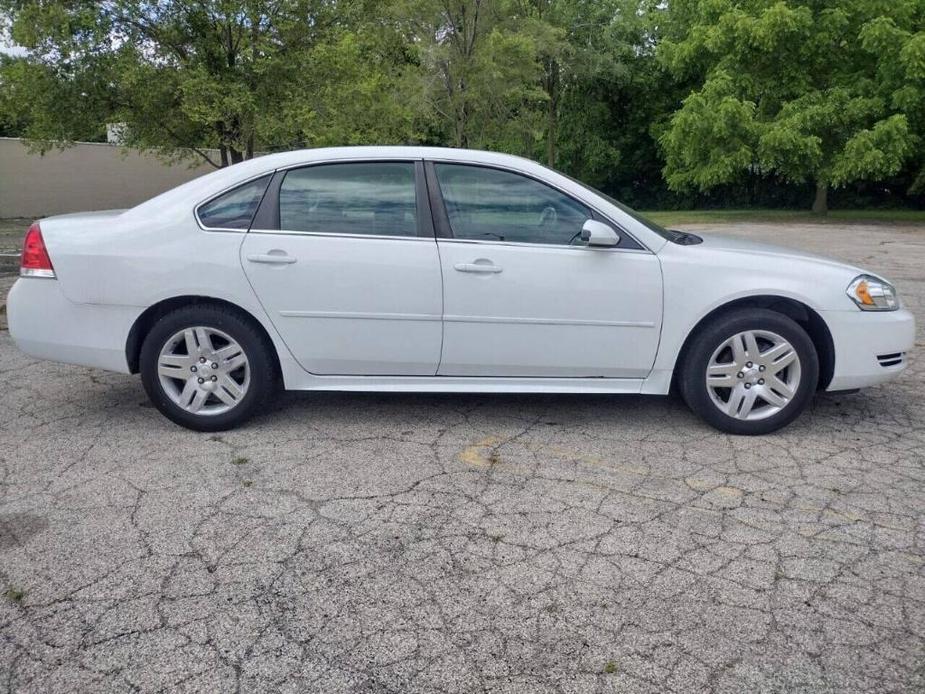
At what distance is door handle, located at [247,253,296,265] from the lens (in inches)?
171

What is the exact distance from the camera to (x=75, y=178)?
77.3 feet

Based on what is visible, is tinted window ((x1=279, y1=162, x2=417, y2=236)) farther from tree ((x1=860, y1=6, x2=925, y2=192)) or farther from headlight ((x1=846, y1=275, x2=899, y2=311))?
tree ((x1=860, y1=6, x2=925, y2=192))

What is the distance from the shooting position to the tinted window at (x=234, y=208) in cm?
443

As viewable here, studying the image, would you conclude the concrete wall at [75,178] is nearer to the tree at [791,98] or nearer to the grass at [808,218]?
the grass at [808,218]

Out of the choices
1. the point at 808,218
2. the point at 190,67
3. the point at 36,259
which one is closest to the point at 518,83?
the point at 808,218

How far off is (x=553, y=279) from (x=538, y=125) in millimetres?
25947

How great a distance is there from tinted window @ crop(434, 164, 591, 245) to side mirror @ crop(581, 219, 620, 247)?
108 mm

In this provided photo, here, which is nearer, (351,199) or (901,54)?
(351,199)

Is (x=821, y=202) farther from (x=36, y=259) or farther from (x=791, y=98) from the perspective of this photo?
(x=36, y=259)

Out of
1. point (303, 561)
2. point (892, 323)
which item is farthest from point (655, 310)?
point (303, 561)

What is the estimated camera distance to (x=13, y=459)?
4.11 meters

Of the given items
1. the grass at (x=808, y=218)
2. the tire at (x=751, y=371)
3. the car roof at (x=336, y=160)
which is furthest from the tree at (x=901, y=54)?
the car roof at (x=336, y=160)

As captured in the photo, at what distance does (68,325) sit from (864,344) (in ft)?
14.3

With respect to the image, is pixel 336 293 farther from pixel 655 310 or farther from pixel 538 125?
pixel 538 125
